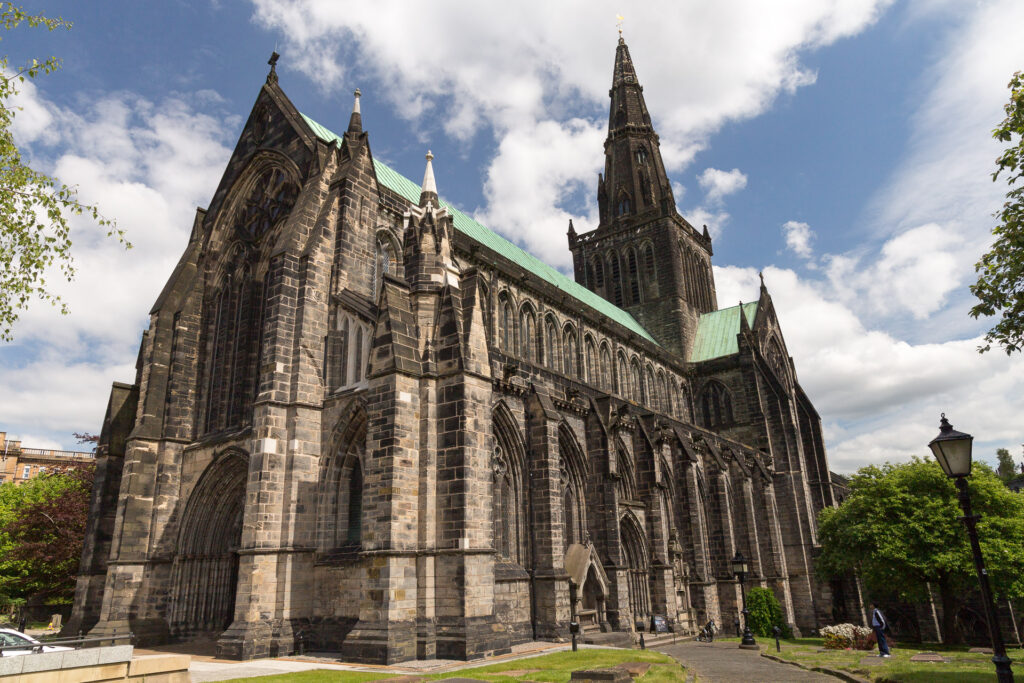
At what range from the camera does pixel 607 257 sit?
52500 millimetres

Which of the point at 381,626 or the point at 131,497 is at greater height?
the point at 131,497

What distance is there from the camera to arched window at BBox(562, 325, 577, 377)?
34.0m

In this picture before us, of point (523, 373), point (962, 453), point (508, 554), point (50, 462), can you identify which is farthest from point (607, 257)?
point (50, 462)

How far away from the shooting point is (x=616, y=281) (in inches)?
2042

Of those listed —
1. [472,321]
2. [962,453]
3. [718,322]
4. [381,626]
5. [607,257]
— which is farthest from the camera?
[607,257]

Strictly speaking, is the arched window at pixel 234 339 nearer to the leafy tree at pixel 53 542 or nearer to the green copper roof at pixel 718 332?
Result: the leafy tree at pixel 53 542

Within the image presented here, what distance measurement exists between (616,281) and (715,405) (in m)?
12.5

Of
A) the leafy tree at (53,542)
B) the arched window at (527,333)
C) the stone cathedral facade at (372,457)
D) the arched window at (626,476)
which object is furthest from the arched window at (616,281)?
the leafy tree at (53,542)

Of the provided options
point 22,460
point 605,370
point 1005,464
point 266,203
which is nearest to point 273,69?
point 266,203

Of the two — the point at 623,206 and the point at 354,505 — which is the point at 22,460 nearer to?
the point at 623,206

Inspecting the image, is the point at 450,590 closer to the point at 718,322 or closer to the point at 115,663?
the point at 115,663

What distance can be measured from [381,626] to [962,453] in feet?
40.0

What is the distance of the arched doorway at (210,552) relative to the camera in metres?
21.1

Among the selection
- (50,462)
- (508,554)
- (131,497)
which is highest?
(50,462)
